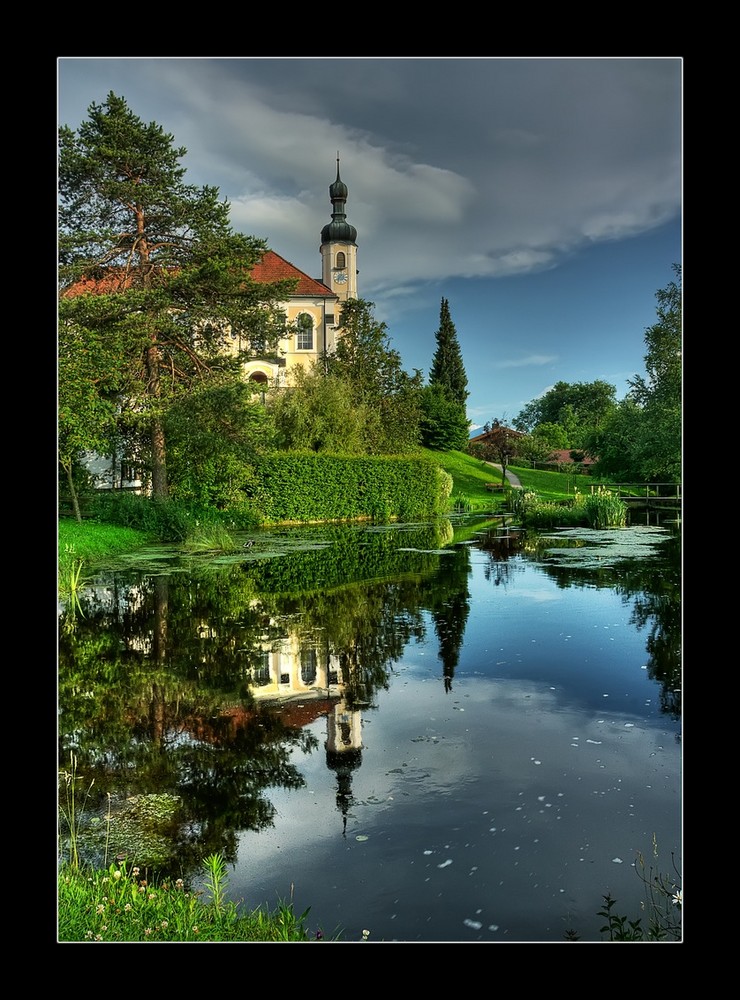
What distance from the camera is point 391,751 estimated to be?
15.0ft

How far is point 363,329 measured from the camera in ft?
105

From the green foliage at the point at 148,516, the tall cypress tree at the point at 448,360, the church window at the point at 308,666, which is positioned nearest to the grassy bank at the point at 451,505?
the green foliage at the point at 148,516

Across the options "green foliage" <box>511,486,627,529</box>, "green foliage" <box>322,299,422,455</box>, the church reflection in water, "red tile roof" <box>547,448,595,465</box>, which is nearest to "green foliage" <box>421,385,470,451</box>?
"red tile roof" <box>547,448,595,465</box>

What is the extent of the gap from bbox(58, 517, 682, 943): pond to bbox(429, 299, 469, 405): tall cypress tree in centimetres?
4754

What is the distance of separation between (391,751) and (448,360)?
180 ft

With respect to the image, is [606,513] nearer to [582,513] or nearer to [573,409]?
[582,513]

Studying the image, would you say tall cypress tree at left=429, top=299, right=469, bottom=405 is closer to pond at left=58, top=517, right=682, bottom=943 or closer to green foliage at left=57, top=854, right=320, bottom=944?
pond at left=58, top=517, right=682, bottom=943

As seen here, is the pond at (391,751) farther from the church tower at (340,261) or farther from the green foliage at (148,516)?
the church tower at (340,261)

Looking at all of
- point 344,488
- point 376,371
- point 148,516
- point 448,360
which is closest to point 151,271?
point 148,516

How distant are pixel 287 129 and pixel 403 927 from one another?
17.4 ft

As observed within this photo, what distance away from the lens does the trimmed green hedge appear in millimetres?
21766

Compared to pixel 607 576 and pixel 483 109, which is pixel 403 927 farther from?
pixel 607 576

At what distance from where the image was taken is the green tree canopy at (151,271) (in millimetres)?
15586

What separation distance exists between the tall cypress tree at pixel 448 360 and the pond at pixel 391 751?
156ft
